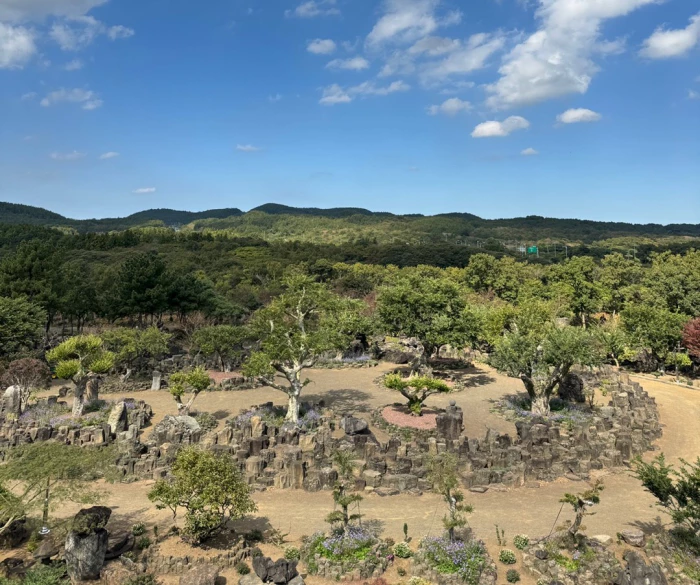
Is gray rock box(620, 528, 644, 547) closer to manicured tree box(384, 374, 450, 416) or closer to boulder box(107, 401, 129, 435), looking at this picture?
manicured tree box(384, 374, 450, 416)

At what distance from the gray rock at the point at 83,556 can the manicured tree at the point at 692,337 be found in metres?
39.7

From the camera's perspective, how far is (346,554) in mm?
13914

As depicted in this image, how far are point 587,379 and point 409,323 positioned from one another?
1426cm

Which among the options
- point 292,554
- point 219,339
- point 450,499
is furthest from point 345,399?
point 292,554

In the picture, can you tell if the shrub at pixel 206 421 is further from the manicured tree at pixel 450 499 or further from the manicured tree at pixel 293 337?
the manicured tree at pixel 450 499

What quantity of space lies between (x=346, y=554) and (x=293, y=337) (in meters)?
13.7

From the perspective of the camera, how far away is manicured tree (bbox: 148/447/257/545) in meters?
14.5

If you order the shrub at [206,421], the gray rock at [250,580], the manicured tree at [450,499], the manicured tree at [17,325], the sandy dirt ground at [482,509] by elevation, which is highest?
the manicured tree at [17,325]

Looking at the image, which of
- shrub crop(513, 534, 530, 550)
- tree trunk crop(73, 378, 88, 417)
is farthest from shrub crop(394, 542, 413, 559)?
tree trunk crop(73, 378, 88, 417)

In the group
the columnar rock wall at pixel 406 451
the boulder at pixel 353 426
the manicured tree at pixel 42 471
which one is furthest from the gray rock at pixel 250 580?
the boulder at pixel 353 426

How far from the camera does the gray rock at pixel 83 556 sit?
12.9 metres

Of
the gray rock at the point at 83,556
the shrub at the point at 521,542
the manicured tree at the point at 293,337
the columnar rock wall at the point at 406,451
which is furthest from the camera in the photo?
the manicured tree at the point at 293,337

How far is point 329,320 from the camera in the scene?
2989 cm

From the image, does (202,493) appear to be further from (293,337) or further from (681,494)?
(681,494)
